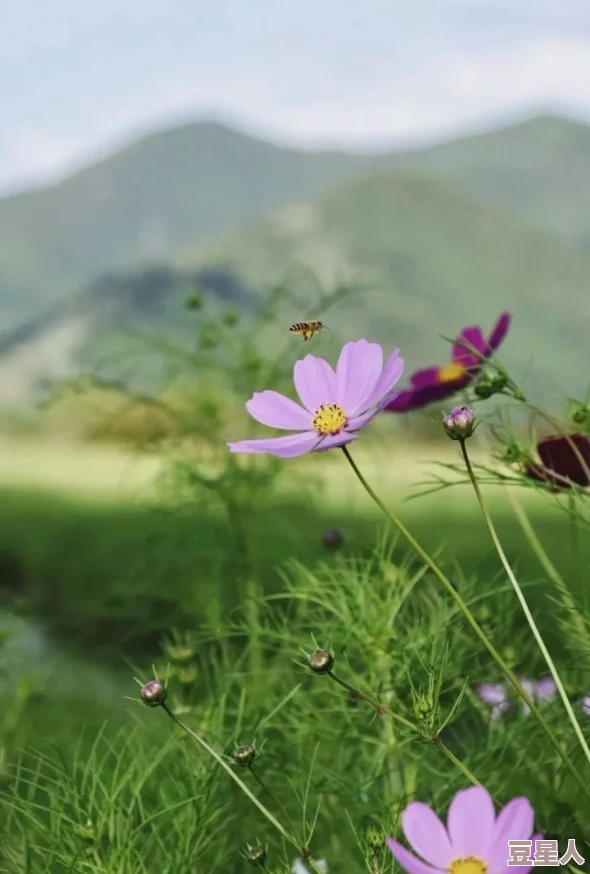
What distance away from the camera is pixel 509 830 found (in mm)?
281

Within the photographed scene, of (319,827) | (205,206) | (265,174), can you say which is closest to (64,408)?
(205,206)

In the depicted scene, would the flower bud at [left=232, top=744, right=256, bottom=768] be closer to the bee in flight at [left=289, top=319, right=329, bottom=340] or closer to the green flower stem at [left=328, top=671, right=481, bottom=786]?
the green flower stem at [left=328, top=671, right=481, bottom=786]

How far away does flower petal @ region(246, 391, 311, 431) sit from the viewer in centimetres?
38

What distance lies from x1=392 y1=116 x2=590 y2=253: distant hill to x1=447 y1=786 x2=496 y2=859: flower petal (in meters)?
3.54

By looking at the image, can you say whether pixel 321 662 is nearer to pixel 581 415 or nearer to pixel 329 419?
pixel 329 419

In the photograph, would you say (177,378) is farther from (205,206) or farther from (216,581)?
(205,206)

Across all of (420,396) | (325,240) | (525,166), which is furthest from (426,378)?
(525,166)

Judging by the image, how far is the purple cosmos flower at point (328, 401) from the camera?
0.35 metres

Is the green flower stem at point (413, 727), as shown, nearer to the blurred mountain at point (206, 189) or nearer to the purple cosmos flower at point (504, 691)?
the purple cosmos flower at point (504, 691)

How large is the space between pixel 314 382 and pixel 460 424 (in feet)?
0.26

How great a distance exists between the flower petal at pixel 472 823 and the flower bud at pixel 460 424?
10 centimetres

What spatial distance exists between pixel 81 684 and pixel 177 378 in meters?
0.81

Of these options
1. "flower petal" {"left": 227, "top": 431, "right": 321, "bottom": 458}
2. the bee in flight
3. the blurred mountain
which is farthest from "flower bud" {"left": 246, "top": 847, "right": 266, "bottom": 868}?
the blurred mountain

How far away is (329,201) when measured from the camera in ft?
11.2
